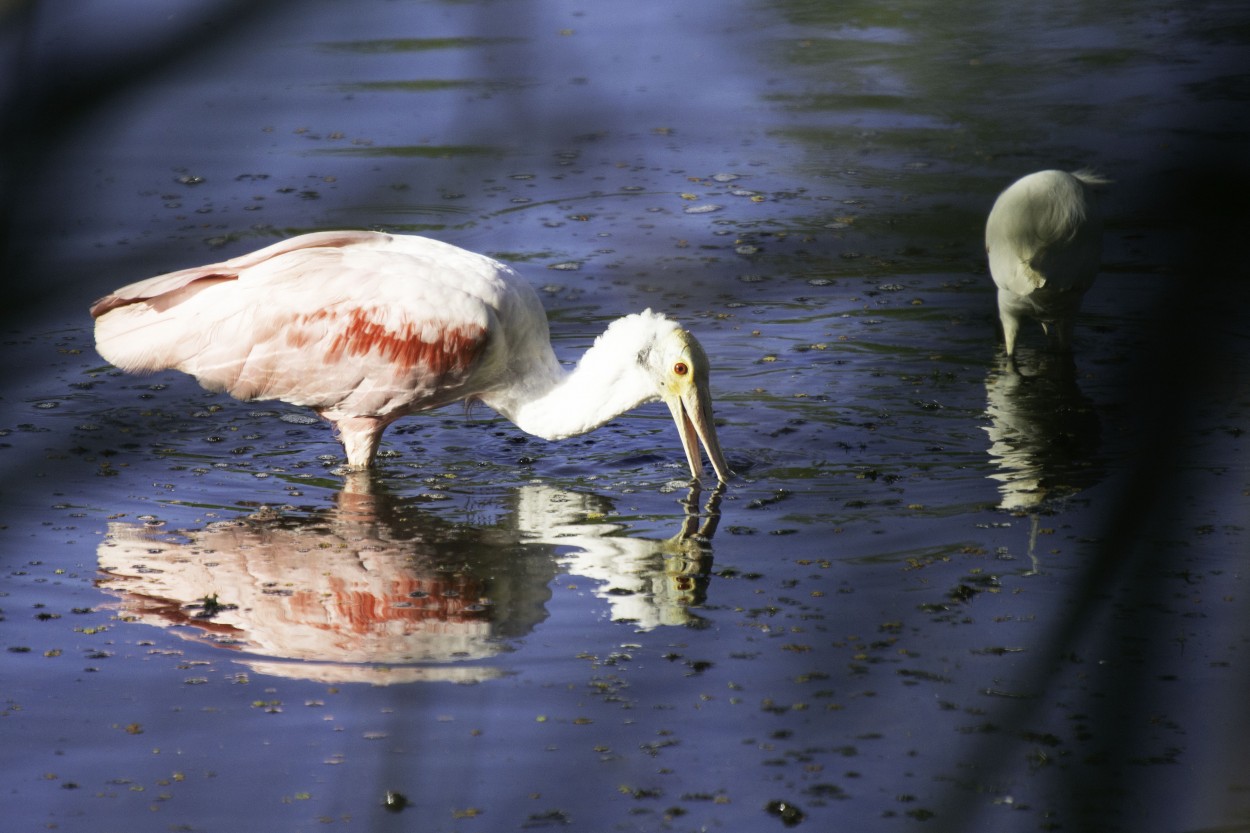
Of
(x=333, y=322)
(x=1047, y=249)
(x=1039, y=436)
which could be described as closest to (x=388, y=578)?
(x=333, y=322)

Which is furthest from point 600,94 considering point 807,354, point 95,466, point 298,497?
point 807,354

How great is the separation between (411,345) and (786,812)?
8.75ft

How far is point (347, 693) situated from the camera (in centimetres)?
A: 381

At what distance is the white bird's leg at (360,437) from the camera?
18.5ft

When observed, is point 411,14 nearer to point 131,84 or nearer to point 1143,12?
point 131,84

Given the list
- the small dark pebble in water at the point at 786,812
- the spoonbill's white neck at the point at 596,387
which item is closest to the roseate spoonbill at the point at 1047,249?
the spoonbill's white neck at the point at 596,387

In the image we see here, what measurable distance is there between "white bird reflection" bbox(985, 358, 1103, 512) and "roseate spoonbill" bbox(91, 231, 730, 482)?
3.35 feet

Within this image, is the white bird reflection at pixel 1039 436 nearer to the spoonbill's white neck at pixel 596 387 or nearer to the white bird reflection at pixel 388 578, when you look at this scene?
the white bird reflection at pixel 388 578

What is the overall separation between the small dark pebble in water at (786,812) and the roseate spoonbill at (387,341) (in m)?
2.23

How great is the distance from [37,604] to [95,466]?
11.3 feet

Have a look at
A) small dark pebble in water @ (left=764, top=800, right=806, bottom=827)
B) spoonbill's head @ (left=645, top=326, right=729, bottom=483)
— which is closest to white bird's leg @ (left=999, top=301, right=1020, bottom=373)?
spoonbill's head @ (left=645, top=326, right=729, bottom=483)

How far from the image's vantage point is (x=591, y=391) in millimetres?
5496

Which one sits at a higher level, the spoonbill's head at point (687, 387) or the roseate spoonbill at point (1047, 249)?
the roseate spoonbill at point (1047, 249)

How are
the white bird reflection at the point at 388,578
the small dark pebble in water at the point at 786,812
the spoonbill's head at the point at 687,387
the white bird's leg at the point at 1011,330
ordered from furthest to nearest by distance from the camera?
the white bird's leg at the point at 1011,330
the spoonbill's head at the point at 687,387
the white bird reflection at the point at 388,578
the small dark pebble in water at the point at 786,812
